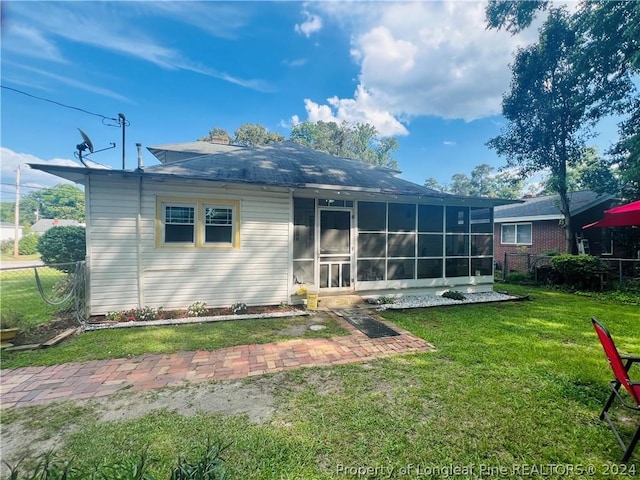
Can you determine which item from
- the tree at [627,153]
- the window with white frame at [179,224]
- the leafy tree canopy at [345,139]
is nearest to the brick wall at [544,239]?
the tree at [627,153]

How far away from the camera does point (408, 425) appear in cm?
246

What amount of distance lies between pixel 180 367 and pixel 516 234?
59.3 feet

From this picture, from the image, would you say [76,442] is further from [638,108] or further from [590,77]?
[638,108]

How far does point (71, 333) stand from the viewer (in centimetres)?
484

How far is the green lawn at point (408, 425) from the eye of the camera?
6.62ft

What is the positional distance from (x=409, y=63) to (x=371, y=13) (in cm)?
386

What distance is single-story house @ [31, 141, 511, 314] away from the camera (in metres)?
5.83

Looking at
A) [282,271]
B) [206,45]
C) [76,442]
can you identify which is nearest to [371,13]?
[206,45]

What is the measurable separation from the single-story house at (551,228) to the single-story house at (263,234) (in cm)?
803

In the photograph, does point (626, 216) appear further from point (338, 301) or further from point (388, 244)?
point (338, 301)

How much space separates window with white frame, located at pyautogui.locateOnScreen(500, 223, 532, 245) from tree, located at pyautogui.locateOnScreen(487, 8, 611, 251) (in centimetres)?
325

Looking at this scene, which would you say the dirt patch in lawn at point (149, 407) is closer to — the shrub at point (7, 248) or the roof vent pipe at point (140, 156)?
the roof vent pipe at point (140, 156)

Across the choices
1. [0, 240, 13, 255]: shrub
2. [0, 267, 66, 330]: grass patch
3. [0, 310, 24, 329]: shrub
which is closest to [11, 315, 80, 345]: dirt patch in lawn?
[0, 267, 66, 330]: grass patch

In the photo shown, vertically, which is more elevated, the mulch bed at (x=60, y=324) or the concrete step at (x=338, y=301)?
the concrete step at (x=338, y=301)
